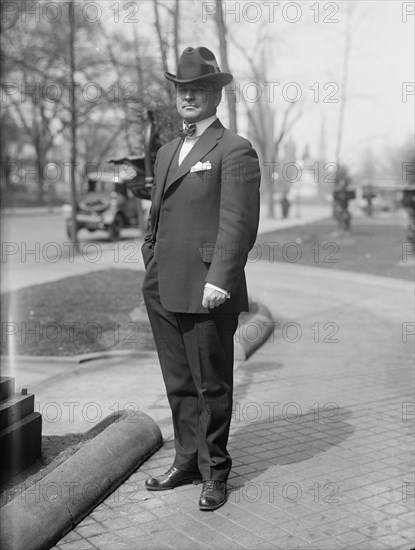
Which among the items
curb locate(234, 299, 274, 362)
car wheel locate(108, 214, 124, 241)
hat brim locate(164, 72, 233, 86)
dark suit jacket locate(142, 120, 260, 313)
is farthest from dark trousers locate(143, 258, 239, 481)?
car wheel locate(108, 214, 124, 241)

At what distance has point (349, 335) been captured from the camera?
8.53 metres

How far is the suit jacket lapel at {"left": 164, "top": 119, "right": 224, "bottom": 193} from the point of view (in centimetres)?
369

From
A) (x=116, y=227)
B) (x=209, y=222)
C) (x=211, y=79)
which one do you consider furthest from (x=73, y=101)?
(x=209, y=222)

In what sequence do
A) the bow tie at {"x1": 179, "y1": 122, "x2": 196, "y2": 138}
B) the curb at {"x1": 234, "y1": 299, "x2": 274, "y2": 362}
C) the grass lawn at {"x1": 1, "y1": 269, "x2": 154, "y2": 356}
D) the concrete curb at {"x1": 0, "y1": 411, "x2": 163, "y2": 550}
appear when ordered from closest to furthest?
the concrete curb at {"x1": 0, "y1": 411, "x2": 163, "y2": 550} → the bow tie at {"x1": 179, "y1": 122, "x2": 196, "y2": 138} → the curb at {"x1": 234, "y1": 299, "x2": 274, "y2": 362} → the grass lawn at {"x1": 1, "y1": 269, "x2": 154, "y2": 356}

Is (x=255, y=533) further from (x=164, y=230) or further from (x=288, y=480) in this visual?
(x=164, y=230)

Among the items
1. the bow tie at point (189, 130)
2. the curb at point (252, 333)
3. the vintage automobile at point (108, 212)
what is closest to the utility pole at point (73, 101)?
the vintage automobile at point (108, 212)

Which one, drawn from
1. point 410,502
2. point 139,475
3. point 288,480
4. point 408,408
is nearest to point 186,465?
point 139,475

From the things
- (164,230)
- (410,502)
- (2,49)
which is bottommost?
(410,502)

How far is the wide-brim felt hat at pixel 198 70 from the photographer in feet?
12.0

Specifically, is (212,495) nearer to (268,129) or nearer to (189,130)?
(189,130)

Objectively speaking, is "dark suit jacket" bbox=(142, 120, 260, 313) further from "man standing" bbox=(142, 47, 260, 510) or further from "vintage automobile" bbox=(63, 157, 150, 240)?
"vintage automobile" bbox=(63, 157, 150, 240)

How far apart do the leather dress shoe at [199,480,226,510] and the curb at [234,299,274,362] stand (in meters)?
3.41

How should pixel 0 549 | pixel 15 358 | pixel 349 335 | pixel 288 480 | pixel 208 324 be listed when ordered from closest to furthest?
1. pixel 0 549
2. pixel 208 324
3. pixel 288 480
4. pixel 15 358
5. pixel 349 335

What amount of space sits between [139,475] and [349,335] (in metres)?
4.91
